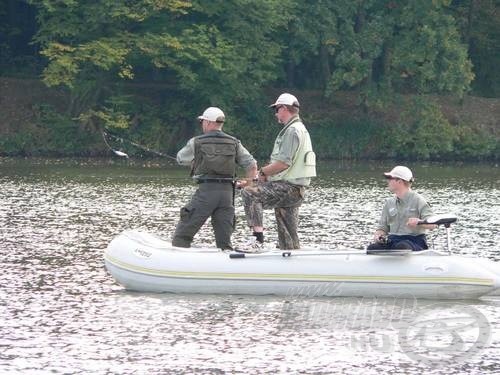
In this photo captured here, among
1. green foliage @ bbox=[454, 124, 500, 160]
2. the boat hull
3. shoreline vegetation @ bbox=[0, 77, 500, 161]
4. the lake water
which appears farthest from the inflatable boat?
green foliage @ bbox=[454, 124, 500, 160]

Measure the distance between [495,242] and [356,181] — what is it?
15302 mm

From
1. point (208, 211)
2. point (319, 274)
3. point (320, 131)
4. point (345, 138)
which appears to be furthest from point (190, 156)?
point (320, 131)

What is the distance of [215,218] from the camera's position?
54.8ft

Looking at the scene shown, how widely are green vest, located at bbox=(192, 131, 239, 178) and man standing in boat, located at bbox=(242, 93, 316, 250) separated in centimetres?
39

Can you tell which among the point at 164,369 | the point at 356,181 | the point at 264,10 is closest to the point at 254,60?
the point at 264,10

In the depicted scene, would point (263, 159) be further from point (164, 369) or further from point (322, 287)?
point (164, 369)

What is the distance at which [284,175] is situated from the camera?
1650 centimetres

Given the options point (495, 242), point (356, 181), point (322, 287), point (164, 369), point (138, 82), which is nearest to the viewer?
point (164, 369)

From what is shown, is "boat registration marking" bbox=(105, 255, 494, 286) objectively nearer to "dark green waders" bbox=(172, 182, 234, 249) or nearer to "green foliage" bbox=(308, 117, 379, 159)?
"dark green waders" bbox=(172, 182, 234, 249)

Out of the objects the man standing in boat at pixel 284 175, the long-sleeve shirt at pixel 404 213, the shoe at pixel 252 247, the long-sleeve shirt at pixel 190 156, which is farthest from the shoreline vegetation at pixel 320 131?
the long-sleeve shirt at pixel 404 213

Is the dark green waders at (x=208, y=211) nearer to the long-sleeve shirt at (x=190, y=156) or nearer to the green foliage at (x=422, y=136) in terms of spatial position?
the long-sleeve shirt at (x=190, y=156)

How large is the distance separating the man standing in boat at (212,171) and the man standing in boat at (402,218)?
66.8 inches

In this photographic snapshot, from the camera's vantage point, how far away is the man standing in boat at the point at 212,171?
16.5m

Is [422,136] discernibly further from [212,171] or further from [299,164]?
[212,171]
